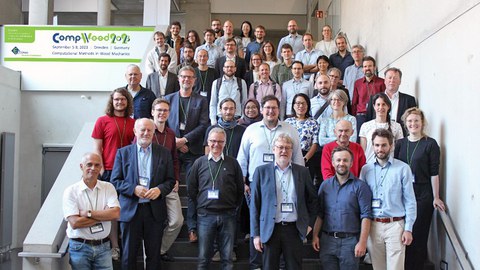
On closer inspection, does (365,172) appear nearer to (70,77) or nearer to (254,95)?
(254,95)

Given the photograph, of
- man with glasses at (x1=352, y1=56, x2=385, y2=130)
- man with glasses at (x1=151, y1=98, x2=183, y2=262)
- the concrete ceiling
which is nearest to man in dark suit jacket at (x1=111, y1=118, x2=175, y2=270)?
man with glasses at (x1=151, y1=98, x2=183, y2=262)

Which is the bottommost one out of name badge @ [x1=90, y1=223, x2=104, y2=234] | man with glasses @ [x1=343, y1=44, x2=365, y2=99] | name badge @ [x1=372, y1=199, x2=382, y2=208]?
Result: name badge @ [x1=90, y1=223, x2=104, y2=234]

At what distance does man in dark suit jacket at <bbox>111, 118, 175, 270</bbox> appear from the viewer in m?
4.43

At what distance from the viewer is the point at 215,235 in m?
4.54

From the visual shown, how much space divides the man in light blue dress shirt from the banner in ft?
23.9

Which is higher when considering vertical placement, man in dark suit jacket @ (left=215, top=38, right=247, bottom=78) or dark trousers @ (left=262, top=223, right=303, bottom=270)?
man in dark suit jacket @ (left=215, top=38, right=247, bottom=78)

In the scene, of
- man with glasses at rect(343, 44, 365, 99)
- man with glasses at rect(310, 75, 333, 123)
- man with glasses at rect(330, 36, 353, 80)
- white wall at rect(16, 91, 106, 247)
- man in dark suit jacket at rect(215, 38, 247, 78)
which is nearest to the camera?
man with glasses at rect(310, 75, 333, 123)

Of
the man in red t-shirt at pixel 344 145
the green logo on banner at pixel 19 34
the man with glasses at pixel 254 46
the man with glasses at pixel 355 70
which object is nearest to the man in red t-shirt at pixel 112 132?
the man in red t-shirt at pixel 344 145

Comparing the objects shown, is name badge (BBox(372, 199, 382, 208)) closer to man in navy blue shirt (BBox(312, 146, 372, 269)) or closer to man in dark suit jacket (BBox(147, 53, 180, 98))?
man in navy blue shirt (BBox(312, 146, 372, 269))

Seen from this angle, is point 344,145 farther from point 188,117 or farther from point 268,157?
point 188,117

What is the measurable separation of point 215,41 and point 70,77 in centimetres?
371

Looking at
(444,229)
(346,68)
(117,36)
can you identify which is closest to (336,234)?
(444,229)

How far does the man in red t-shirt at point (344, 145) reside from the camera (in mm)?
4656

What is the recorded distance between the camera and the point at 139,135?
4469 millimetres
